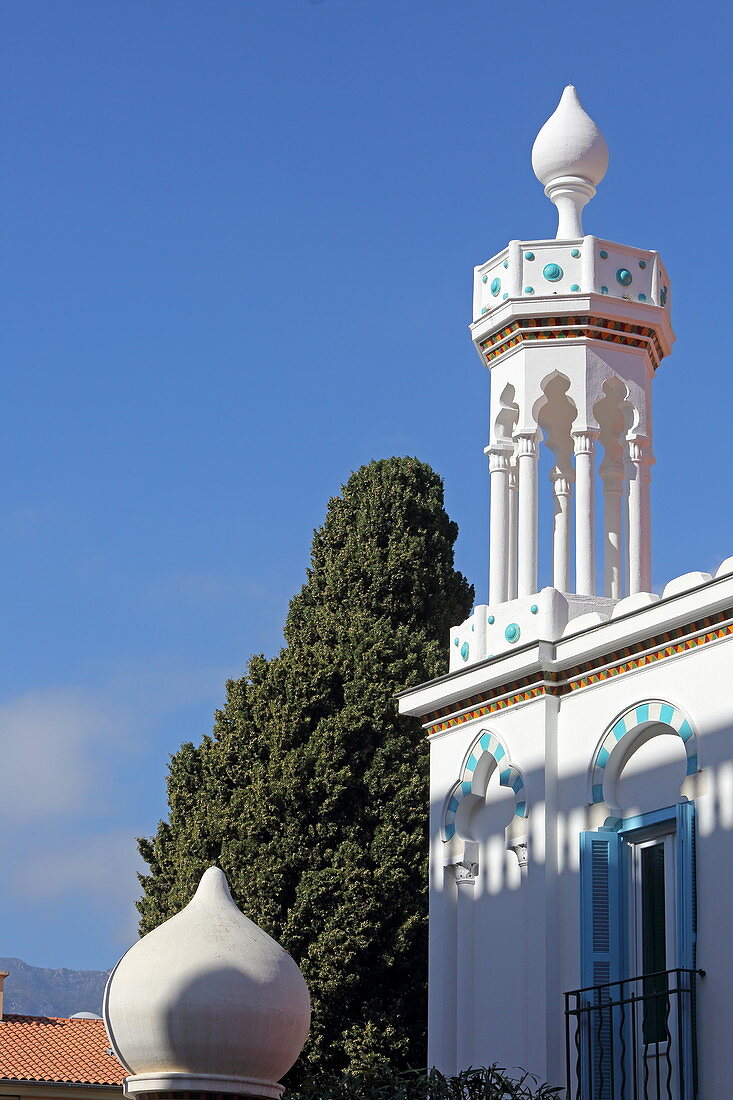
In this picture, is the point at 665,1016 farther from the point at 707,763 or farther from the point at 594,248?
the point at 594,248

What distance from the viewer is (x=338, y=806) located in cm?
2327

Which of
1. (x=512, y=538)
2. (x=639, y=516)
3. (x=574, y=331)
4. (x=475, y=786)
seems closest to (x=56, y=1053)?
(x=475, y=786)

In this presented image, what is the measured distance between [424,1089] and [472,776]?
10.1 feet

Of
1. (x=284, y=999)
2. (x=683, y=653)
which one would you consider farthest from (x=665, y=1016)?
(x=284, y=999)

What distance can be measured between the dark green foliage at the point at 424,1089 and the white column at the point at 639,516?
4811mm

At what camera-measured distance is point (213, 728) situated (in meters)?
24.8

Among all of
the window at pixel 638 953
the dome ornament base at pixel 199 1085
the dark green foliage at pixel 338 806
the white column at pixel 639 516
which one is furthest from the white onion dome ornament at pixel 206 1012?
the dark green foliage at pixel 338 806

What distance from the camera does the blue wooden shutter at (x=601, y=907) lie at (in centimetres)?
1316

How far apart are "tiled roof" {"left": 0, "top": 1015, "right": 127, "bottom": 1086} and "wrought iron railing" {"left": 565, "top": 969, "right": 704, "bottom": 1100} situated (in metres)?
21.6

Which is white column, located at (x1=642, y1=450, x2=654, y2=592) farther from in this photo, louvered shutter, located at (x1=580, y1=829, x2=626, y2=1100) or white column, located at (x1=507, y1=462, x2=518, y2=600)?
louvered shutter, located at (x1=580, y1=829, x2=626, y2=1100)

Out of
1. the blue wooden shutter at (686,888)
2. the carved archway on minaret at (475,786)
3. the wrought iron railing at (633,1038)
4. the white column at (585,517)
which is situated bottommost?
the wrought iron railing at (633,1038)

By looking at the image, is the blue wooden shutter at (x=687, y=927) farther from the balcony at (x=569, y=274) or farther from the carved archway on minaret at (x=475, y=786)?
the balcony at (x=569, y=274)

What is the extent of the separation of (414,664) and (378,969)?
453cm

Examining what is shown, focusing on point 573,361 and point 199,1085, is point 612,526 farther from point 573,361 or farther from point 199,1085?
point 199,1085
